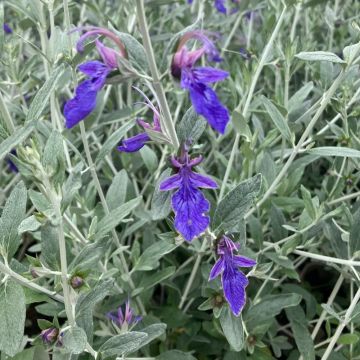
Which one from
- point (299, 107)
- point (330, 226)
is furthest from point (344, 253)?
point (299, 107)

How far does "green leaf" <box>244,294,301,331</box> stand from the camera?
1513 millimetres

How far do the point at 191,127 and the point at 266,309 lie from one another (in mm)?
655

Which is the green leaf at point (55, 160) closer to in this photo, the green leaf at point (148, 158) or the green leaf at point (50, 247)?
the green leaf at point (50, 247)

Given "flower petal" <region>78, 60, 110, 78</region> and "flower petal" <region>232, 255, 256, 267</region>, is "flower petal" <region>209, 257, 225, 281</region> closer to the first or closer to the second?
"flower petal" <region>232, 255, 256, 267</region>

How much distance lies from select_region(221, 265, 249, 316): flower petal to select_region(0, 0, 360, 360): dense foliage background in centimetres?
6

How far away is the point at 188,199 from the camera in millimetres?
992

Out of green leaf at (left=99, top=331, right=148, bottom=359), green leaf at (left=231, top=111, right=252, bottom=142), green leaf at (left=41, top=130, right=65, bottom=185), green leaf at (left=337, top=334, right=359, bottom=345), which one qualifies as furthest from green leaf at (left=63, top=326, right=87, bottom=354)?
green leaf at (left=337, top=334, right=359, bottom=345)

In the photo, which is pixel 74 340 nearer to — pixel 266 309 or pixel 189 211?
pixel 189 211

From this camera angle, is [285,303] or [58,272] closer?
[58,272]

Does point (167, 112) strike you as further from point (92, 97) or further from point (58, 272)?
point (58, 272)

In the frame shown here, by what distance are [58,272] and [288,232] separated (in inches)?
33.4

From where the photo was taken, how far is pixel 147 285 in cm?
160

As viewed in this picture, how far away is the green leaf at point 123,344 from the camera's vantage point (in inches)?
45.9

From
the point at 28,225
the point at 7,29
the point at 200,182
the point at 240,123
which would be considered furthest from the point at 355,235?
the point at 7,29
